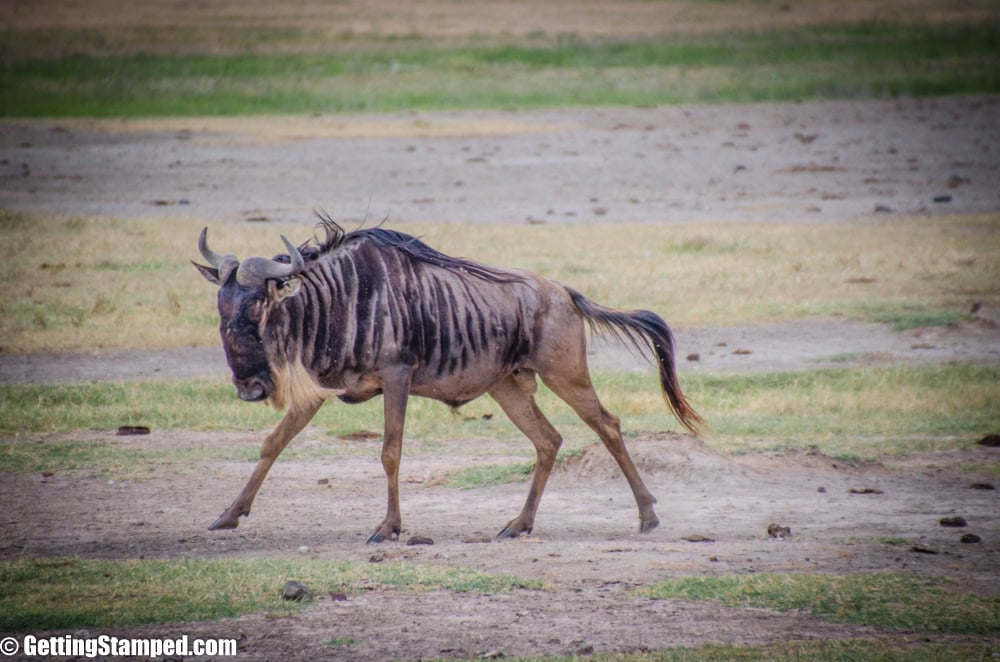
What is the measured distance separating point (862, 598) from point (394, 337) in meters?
2.88

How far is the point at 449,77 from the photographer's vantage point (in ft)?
115

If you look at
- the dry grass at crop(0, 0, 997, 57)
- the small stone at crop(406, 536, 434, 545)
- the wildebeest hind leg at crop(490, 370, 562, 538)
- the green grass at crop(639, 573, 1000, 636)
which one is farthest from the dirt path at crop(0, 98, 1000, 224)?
the green grass at crop(639, 573, 1000, 636)

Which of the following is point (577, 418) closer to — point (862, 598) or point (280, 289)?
point (280, 289)

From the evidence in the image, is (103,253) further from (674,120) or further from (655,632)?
(674,120)

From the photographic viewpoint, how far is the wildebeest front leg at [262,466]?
835cm

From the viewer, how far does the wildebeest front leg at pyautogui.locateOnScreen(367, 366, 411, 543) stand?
814 centimetres

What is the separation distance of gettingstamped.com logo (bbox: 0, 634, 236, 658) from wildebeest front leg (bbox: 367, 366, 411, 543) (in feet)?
6.13

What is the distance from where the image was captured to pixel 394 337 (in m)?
8.41

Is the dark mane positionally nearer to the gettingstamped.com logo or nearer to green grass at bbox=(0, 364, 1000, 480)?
green grass at bbox=(0, 364, 1000, 480)

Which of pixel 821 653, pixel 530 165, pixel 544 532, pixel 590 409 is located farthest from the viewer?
pixel 530 165

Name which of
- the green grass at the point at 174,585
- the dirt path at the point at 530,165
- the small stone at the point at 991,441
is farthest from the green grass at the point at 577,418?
the dirt path at the point at 530,165

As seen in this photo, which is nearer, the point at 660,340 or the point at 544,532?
the point at 544,532

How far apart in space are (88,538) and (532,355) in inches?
101

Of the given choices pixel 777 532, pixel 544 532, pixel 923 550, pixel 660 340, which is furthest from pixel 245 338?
pixel 923 550
